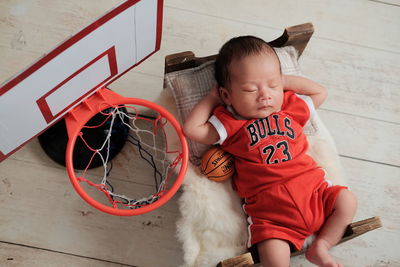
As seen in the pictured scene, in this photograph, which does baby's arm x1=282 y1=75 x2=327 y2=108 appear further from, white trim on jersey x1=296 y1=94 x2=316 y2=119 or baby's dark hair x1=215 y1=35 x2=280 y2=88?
baby's dark hair x1=215 y1=35 x2=280 y2=88

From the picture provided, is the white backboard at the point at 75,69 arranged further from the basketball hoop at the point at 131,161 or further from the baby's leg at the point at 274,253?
the baby's leg at the point at 274,253

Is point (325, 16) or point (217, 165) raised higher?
point (325, 16)

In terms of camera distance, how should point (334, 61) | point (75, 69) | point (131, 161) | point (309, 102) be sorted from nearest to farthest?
point (75, 69) < point (309, 102) < point (131, 161) < point (334, 61)

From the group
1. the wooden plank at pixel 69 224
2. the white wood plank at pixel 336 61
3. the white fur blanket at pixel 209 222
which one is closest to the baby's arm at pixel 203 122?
the white fur blanket at pixel 209 222

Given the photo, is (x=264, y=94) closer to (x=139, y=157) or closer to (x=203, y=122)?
(x=203, y=122)

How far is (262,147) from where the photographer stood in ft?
3.39

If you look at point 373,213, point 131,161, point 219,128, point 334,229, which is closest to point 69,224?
point 131,161

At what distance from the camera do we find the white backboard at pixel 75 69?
2.26ft

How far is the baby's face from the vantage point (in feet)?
3.22

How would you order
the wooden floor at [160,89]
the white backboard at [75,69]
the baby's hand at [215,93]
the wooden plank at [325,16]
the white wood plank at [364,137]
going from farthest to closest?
the wooden plank at [325,16] → the white wood plank at [364,137] → the wooden floor at [160,89] → the baby's hand at [215,93] → the white backboard at [75,69]

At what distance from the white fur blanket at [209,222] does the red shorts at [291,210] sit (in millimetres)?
46

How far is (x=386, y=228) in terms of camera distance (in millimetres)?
1314

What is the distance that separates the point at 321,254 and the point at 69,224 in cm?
82

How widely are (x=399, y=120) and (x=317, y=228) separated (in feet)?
2.42
